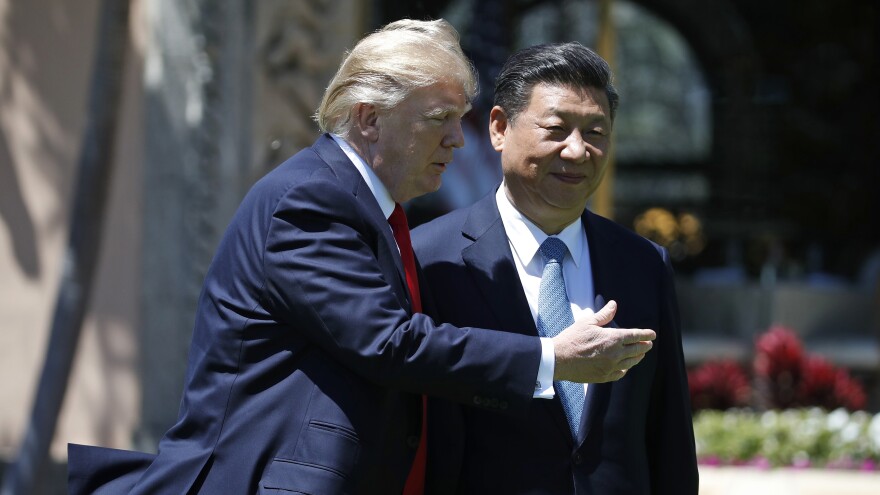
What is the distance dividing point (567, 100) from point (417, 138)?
0.44 metres

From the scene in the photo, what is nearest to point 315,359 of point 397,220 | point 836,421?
point 397,220

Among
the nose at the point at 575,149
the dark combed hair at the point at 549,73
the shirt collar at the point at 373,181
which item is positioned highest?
the dark combed hair at the point at 549,73

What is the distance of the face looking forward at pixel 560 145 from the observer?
3158 mm

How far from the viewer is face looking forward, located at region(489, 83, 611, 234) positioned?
3.16 meters

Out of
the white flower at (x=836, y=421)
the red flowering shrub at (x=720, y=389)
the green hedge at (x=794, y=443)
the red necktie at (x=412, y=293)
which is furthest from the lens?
the red flowering shrub at (x=720, y=389)

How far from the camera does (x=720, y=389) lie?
25.3ft

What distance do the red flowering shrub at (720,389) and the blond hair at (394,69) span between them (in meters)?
5.02

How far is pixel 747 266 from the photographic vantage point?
40.1 feet

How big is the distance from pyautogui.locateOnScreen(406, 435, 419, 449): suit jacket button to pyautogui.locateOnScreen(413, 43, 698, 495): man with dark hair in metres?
0.20

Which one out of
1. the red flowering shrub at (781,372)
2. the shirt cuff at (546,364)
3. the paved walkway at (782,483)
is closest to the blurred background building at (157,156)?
the red flowering shrub at (781,372)

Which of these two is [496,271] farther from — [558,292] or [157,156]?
[157,156]

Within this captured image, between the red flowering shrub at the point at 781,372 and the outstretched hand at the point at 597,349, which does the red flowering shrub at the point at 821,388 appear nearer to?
the red flowering shrub at the point at 781,372

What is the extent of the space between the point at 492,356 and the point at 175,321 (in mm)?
4112

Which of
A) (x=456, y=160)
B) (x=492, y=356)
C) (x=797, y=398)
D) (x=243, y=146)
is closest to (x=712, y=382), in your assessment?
(x=797, y=398)
